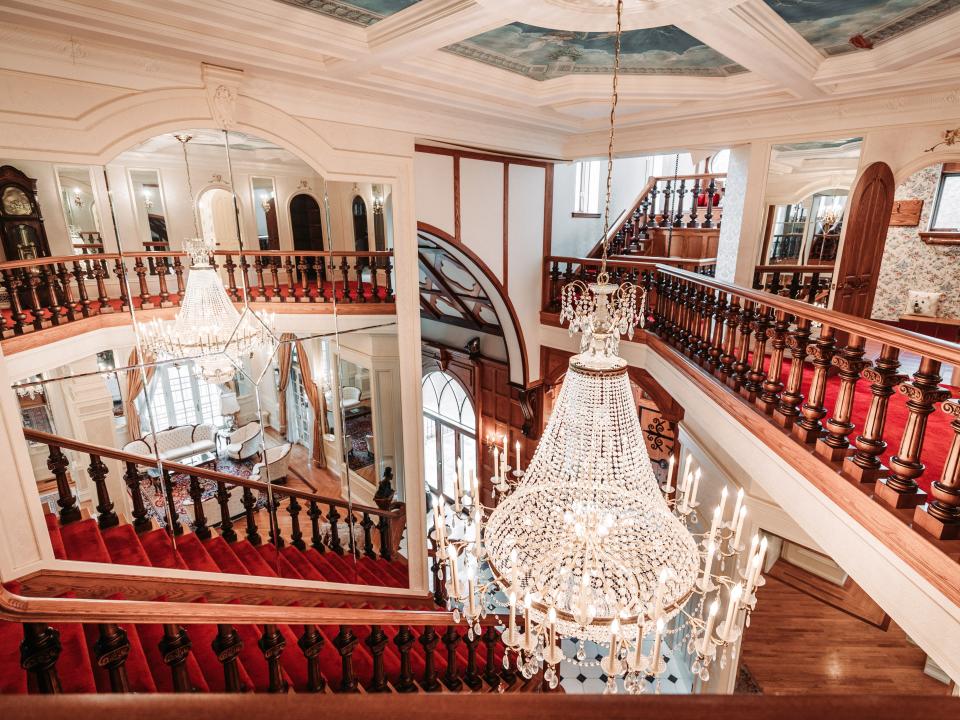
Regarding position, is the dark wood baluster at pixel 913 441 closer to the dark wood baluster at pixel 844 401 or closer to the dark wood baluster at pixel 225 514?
the dark wood baluster at pixel 844 401

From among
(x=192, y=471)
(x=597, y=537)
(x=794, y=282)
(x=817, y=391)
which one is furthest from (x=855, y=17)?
(x=192, y=471)

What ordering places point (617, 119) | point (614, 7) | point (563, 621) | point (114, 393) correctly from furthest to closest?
point (617, 119) < point (114, 393) < point (614, 7) < point (563, 621)

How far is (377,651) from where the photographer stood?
295cm

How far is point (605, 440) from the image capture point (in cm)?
215

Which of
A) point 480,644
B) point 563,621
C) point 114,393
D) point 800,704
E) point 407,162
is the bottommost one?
point 480,644

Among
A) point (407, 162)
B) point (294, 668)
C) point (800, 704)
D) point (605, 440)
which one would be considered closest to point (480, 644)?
point (294, 668)

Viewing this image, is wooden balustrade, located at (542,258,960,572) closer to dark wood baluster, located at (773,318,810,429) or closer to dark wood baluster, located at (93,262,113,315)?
dark wood baluster, located at (773,318,810,429)

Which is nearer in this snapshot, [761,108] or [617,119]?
[761,108]

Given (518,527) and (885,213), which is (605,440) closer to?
(518,527)

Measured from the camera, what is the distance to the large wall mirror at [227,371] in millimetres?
3125

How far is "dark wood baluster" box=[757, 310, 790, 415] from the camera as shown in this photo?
117 inches

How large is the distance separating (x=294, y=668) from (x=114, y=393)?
2116 millimetres

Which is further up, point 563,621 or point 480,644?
point 563,621

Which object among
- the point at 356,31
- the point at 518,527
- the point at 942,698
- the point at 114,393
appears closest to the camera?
the point at 942,698
